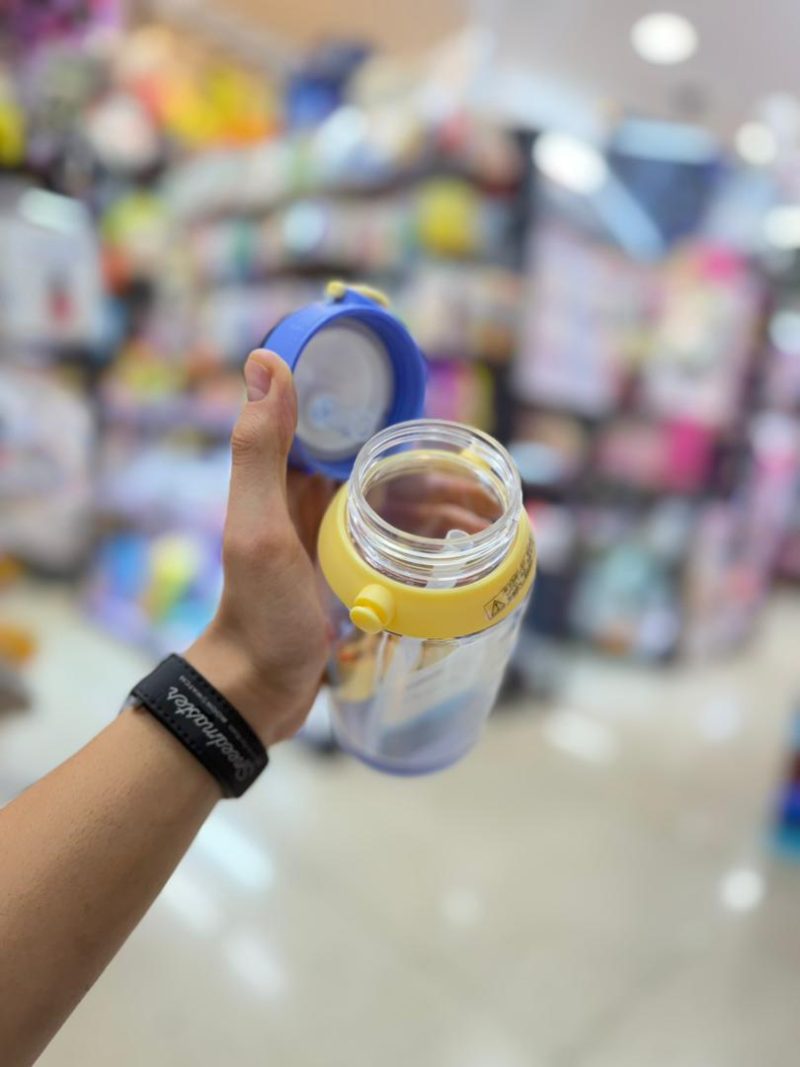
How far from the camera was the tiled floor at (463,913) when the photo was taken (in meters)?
0.72

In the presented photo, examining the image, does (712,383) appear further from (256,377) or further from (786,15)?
(256,377)

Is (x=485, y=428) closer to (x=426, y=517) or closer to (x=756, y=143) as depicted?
(x=756, y=143)

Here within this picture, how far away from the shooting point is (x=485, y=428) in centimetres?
202

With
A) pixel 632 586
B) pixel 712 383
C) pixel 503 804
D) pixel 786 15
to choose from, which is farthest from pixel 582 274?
pixel 503 804

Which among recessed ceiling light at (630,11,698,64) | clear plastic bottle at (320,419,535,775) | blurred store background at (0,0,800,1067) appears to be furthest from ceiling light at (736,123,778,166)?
clear plastic bottle at (320,419,535,775)

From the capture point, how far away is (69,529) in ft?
8.64

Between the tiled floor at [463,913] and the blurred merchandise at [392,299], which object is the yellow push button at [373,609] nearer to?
the tiled floor at [463,913]

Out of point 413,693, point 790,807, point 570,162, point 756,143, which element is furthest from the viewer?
point 570,162

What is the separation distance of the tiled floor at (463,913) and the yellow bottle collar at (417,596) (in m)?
0.32

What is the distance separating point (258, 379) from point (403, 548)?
139 millimetres

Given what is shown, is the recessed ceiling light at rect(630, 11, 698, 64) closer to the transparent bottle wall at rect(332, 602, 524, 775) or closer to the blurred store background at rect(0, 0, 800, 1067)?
the blurred store background at rect(0, 0, 800, 1067)

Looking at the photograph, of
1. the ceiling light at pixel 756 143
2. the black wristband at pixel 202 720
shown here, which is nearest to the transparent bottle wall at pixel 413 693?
the black wristband at pixel 202 720

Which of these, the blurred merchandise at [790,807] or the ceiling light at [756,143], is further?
the ceiling light at [756,143]

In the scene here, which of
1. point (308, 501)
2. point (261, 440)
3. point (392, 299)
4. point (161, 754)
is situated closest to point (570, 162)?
point (392, 299)
